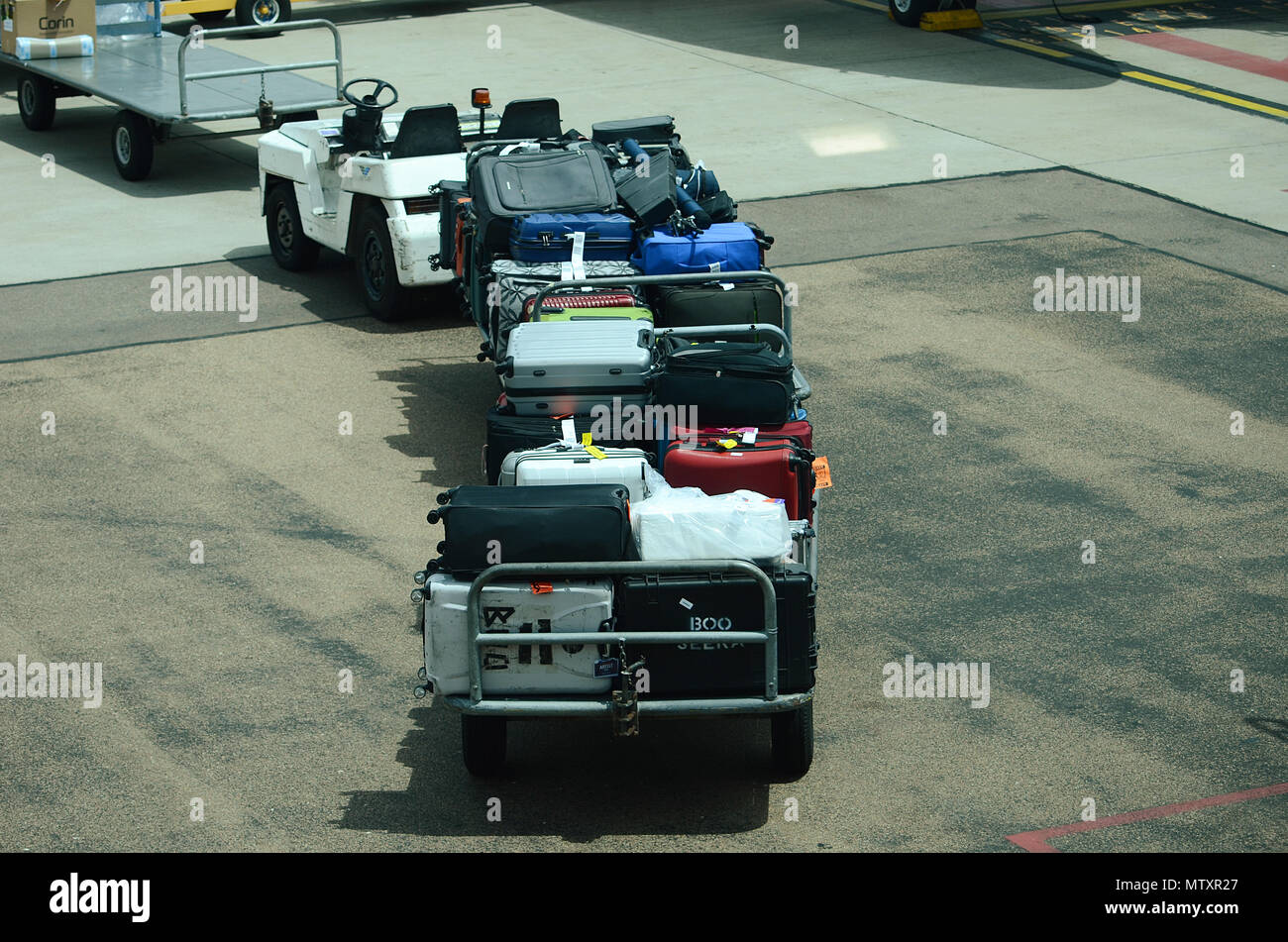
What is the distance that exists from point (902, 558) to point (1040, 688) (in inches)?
66.7

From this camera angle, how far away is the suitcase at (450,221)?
42.5 ft

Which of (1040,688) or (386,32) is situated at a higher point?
(386,32)

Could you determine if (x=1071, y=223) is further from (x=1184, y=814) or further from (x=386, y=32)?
(x=386, y=32)

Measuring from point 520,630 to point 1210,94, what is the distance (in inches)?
689

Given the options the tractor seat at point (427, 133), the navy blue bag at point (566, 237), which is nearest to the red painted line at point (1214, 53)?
the tractor seat at point (427, 133)

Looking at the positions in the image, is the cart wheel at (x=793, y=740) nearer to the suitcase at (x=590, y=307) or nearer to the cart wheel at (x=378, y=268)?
the suitcase at (x=590, y=307)

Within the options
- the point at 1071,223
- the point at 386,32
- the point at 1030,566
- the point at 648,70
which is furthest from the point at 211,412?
the point at 386,32

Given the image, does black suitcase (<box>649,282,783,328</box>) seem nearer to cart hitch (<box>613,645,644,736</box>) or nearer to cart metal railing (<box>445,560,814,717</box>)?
cart metal railing (<box>445,560,814,717</box>)

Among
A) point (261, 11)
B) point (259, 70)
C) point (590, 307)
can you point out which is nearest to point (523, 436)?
point (590, 307)

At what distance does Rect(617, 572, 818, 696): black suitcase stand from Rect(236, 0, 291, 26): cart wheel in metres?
21.7

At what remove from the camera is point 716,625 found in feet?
23.3

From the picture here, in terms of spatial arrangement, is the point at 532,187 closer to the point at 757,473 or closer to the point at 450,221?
the point at 450,221

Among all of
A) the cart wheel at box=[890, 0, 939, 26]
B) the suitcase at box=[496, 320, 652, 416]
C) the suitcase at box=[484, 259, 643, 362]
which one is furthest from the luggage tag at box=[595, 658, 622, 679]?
the cart wheel at box=[890, 0, 939, 26]
